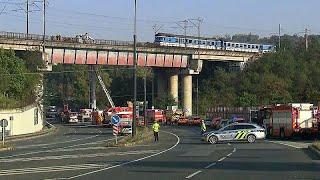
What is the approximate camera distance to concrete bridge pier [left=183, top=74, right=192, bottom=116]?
108312mm

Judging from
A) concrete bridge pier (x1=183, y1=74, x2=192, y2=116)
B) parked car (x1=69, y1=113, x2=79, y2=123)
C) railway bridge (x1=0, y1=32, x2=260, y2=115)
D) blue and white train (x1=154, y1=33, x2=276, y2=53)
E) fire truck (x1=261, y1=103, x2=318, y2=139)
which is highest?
blue and white train (x1=154, y1=33, x2=276, y2=53)

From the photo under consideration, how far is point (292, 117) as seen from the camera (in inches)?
1927

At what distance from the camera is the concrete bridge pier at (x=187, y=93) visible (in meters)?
108

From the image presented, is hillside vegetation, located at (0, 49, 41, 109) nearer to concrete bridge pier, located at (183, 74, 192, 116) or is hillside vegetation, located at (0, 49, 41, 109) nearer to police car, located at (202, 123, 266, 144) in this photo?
concrete bridge pier, located at (183, 74, 192, 116)

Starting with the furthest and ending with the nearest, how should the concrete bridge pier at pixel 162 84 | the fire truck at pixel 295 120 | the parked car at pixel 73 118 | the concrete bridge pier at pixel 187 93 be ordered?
the concrete bridge pier at pixel 162 84 → the parked car at pixel 73 118 → the concrete bridge pier at pixel 187 93 → the fire truck at pixel 295 120

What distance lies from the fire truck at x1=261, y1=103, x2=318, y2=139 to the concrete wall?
27364 mm

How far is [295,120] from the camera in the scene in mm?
48781

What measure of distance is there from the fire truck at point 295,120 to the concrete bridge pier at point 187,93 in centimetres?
5702

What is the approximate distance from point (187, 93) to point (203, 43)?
904 centimetres

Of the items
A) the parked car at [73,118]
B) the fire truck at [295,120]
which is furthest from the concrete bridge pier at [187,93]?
the fire truck at [295,120]

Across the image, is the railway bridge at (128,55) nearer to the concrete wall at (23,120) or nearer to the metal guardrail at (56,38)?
the metal guardrail at (56,38)

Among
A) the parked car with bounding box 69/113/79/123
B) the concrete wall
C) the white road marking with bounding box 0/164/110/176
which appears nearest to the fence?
the concrete wall

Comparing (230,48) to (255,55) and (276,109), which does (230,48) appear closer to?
(255,55)

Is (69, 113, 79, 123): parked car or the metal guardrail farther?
(69, 113, 79, 123): parked car
